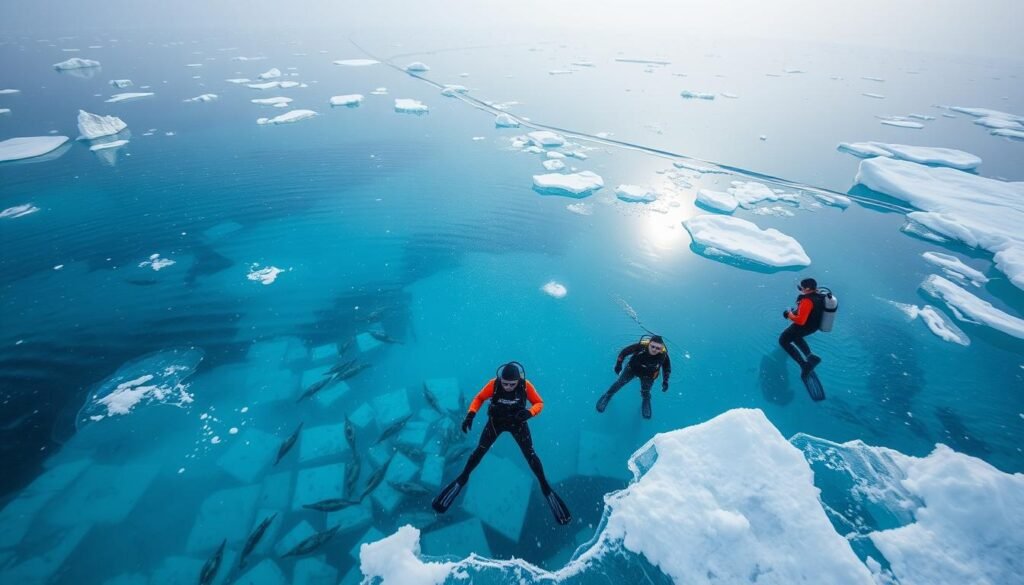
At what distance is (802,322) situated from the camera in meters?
6.01

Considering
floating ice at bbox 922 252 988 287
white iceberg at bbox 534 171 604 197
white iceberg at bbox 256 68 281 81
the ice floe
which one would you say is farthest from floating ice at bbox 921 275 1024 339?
white iceberg at bbox 256 68 281 81

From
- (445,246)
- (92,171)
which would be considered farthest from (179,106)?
(445,246)

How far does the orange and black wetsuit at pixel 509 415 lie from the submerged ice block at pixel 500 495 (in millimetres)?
421

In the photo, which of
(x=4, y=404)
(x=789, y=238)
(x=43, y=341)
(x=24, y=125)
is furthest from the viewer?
(x=24, y=125)

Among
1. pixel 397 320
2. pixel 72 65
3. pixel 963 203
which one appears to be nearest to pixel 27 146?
pixel 397 320

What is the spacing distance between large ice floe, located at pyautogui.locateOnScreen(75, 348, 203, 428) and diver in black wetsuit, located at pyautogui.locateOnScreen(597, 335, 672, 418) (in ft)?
21.7

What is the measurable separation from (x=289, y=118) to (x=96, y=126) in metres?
7.51

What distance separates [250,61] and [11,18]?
8303 cm

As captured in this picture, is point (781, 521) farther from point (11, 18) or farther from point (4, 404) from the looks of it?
point (11, 18)

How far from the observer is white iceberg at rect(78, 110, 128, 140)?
16.5m

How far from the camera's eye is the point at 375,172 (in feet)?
46.9

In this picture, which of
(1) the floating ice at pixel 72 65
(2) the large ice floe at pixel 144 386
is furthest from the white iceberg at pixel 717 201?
(1) the floating ice at pixel 72 65

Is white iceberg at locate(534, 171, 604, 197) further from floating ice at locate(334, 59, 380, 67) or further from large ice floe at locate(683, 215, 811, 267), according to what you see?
floating ice at locate(334, 59, 380, 67)

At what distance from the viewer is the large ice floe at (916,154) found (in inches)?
632
